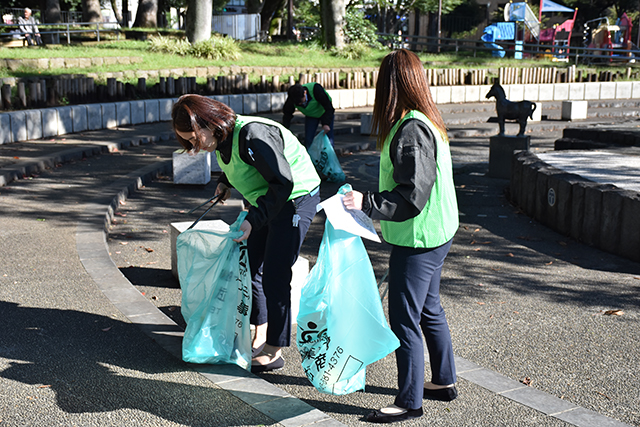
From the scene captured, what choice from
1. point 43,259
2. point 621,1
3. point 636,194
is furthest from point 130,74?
point 621,1

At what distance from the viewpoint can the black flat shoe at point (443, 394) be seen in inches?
136

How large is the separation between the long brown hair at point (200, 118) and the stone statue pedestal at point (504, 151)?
8.28 metres

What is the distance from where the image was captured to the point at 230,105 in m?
16.0

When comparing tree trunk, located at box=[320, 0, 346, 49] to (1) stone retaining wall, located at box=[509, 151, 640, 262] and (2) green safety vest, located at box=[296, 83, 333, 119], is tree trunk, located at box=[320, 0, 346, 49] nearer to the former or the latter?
(2) green safety vest, located at box=[296, 83, 333, 119]

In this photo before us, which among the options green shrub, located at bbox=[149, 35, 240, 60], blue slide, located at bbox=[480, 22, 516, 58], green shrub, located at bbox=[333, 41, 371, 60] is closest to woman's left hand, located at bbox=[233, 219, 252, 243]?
green shrub, located at bbox=[149, 35, 240, 60]

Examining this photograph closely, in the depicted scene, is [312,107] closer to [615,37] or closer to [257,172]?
[257,172]

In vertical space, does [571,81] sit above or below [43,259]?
above

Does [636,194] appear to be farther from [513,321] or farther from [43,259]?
[43,259]

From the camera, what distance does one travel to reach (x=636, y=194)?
249 inches

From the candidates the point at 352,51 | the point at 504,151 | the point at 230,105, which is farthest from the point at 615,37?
the point at 504,151

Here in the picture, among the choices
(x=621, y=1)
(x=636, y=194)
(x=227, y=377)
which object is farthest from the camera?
(x=621, y=1)

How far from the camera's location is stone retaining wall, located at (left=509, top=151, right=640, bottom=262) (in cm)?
635

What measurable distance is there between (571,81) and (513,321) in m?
23.0

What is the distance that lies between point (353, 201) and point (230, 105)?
13520 millimetres
